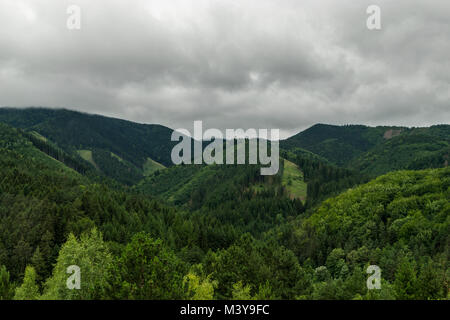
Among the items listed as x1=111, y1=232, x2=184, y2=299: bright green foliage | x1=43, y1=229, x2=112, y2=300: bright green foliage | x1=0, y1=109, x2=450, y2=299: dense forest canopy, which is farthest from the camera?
x1=0, y1=109, x2=450, y2=299: dense forest canopy

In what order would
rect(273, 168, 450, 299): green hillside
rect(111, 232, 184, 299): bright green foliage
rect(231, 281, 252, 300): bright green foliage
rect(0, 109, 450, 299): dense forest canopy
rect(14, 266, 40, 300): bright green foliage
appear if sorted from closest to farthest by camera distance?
1. rect(111, 232, 184, 299): bright green foliage
2. rect(0, 109, 450, 299): dense forest canopy
3. rect(231, 281, 252, 300): bright green foliage
4. rect(14, 266, 40, 300): bright green foliage
5. rect(273, 168, 450, 299): green hillside

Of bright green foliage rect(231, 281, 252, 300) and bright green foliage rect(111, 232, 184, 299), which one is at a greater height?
bright green foliage rect(111, 232, 184, 299)

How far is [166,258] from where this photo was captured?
155ft

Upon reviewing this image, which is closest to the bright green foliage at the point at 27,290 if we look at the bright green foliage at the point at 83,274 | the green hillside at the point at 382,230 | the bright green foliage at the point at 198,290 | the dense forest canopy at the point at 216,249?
the dense forest canopy at the point at 216,249

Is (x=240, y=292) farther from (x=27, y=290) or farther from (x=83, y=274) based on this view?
(x=27, y=290)

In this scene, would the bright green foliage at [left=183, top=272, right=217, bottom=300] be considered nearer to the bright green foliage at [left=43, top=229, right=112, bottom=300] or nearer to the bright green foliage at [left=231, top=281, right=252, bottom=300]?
the bright green foliage at [left=231, top=281, right=252, bottom=300]

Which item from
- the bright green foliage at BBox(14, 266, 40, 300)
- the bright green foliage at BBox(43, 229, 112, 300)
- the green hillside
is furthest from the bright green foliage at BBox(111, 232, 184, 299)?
the green hillside

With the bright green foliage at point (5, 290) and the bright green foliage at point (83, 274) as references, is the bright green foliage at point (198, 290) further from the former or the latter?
the bright green foliage at point (5, 290)

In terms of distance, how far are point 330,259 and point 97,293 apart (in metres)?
109

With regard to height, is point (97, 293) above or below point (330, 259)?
above

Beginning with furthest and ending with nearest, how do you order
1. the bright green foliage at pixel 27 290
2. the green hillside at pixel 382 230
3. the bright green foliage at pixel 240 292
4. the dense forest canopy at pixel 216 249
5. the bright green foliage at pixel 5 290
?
1. the green hillside at pixel 382 230
2. the bright green foliage at pixel 27 290
3. the bright green foliage at pixel 5 290
4. the bright green foliage at pixel 240 292
5. the dense forest canopy at pixel 216 249

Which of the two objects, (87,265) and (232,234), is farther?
(232,234)
